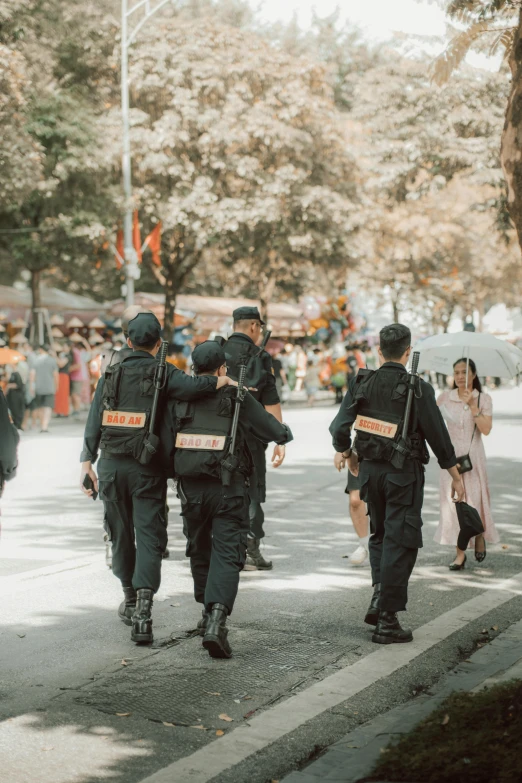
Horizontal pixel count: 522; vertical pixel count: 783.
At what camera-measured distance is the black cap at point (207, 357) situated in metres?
5.70

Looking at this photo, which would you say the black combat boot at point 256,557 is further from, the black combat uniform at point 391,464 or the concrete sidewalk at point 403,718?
the concrete sidewalk at point 403,718

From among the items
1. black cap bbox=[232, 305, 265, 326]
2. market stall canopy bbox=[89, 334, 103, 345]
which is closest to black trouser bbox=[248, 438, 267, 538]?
black cap bbox=[232, 305, 265, 326]

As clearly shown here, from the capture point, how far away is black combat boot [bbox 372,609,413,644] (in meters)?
5.85

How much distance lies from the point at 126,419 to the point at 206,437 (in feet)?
1.59

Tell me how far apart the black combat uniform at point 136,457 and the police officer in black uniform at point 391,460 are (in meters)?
1.04

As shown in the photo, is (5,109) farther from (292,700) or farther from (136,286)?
(136,286)

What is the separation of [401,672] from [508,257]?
46.0 meters

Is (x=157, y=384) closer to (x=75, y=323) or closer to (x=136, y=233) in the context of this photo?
(x=136, y=233)

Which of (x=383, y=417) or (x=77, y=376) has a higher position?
(x=383, y=417)

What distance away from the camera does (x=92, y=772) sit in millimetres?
3979

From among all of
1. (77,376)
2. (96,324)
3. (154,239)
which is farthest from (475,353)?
(96,324)

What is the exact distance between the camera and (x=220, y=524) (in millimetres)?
5617

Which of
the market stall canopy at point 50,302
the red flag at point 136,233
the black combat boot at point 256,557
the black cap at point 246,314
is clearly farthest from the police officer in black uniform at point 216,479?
the market stall canopy at point 50,302

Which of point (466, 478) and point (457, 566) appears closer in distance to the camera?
point (457, 566)
